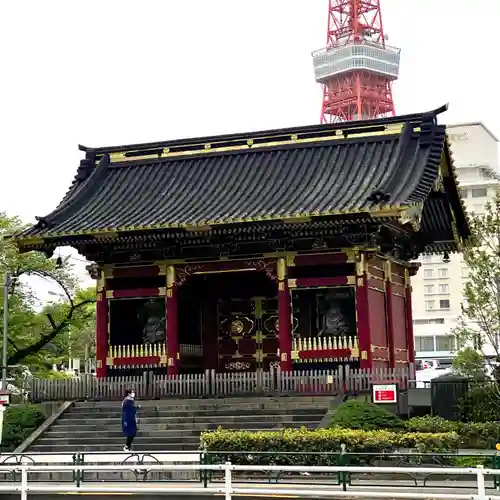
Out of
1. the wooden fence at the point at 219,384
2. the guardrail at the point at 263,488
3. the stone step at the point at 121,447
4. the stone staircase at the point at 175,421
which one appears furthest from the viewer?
the wooden fence at the point at 219,384

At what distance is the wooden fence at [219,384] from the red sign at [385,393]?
0.75m

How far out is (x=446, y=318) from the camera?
118500 mm

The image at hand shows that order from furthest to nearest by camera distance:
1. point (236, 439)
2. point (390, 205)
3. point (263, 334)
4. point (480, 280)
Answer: point (263, 334) < point (390, 205) < point (480, 280) < point (236, 439)

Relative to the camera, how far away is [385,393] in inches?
1138

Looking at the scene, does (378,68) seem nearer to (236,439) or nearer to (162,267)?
(162,267)

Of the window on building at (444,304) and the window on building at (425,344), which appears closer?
the window on building at (444,304)

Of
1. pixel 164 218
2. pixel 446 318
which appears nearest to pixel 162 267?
pixel 164 218

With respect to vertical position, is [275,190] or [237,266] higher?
[275,190]

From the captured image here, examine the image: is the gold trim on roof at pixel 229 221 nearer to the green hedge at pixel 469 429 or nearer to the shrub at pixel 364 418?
the shrub at pixel 364 418

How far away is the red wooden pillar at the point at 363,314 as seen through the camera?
3222cm

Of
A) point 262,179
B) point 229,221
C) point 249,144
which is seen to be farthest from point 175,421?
point 249,144

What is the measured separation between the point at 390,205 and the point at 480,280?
13.6ft

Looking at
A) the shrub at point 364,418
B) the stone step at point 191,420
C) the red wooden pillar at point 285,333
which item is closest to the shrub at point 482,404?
the shrub at point 364,418

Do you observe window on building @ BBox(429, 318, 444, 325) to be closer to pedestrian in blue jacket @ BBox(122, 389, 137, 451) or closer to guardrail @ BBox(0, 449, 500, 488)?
pedestrian in blue jacket @ BBox(122, 389, 137, 451)
